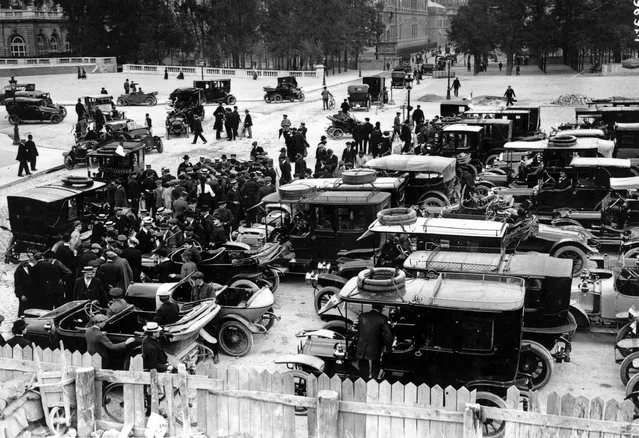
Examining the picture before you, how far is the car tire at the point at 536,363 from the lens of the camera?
11.6 metres

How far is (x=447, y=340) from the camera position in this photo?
10391 mm

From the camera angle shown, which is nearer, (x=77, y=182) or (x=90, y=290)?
(x=90, y=290)

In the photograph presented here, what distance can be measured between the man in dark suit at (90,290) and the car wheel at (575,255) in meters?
8.86

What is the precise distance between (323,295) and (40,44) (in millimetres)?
84020

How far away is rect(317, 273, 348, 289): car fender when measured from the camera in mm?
15062

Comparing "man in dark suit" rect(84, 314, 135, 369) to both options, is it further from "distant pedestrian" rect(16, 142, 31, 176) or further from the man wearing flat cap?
"distant pedestrian" rect(16, 142, 31, 176)

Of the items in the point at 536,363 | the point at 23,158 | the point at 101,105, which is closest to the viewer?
the point at 536,363

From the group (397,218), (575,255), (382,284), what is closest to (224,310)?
(382,284)

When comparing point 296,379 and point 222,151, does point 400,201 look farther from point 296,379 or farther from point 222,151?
point 222,151

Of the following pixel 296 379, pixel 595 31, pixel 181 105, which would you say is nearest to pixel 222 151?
pixel 181 105

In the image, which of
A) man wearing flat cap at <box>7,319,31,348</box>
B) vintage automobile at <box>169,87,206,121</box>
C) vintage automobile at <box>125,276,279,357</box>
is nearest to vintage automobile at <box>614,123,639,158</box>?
vintage automobile at <box>125,276,279,357</box>

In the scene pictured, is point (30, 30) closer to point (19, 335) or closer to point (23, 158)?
point (23, 158)

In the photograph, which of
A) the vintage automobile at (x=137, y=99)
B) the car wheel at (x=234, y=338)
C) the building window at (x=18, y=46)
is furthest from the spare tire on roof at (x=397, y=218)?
the building window at (x=18, y=46)

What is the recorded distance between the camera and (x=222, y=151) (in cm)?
3369
